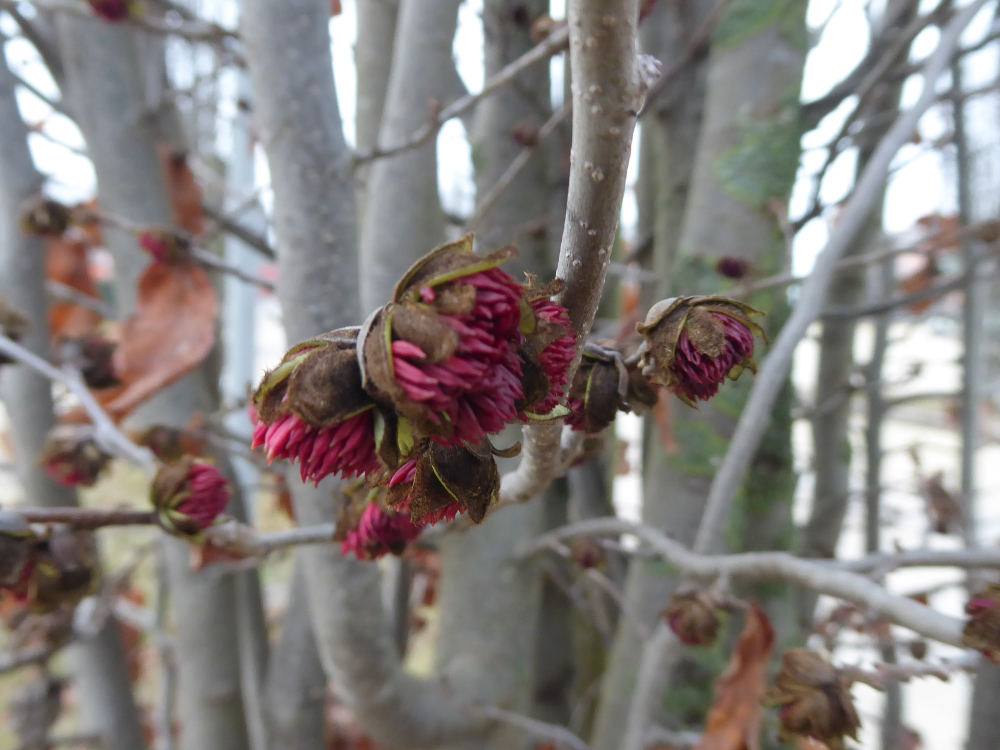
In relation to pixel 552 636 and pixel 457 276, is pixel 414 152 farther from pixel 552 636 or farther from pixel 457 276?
pixel 552 636

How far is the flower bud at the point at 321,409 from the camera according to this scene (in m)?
0.33

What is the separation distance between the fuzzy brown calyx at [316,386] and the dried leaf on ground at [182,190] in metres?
1.43

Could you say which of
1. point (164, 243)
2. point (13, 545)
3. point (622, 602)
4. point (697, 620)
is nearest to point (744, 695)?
point (697, 620)

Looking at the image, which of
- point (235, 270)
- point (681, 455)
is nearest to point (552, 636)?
point (681, 455)

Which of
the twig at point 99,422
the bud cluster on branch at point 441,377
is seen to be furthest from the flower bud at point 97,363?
the bud cluster on branch at point 441,377

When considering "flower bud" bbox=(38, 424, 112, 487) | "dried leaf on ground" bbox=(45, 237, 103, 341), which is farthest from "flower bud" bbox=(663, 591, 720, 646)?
"dried leaf on ground" bbox=(45, 237, 103, 341)

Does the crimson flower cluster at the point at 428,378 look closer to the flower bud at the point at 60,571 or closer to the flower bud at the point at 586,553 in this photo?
the flower bud at the point at 60,571

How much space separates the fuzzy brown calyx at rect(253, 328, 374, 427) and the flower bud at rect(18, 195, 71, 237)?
46.6 inches

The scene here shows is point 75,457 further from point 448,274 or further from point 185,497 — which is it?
point 448,274

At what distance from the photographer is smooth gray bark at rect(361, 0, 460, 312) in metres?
1.14

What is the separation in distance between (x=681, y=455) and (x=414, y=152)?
2.88ft

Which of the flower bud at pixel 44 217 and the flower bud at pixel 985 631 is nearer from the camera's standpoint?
the flower bud at pixel 985 631

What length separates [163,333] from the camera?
49.3 inches

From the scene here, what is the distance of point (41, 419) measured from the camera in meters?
1.42
